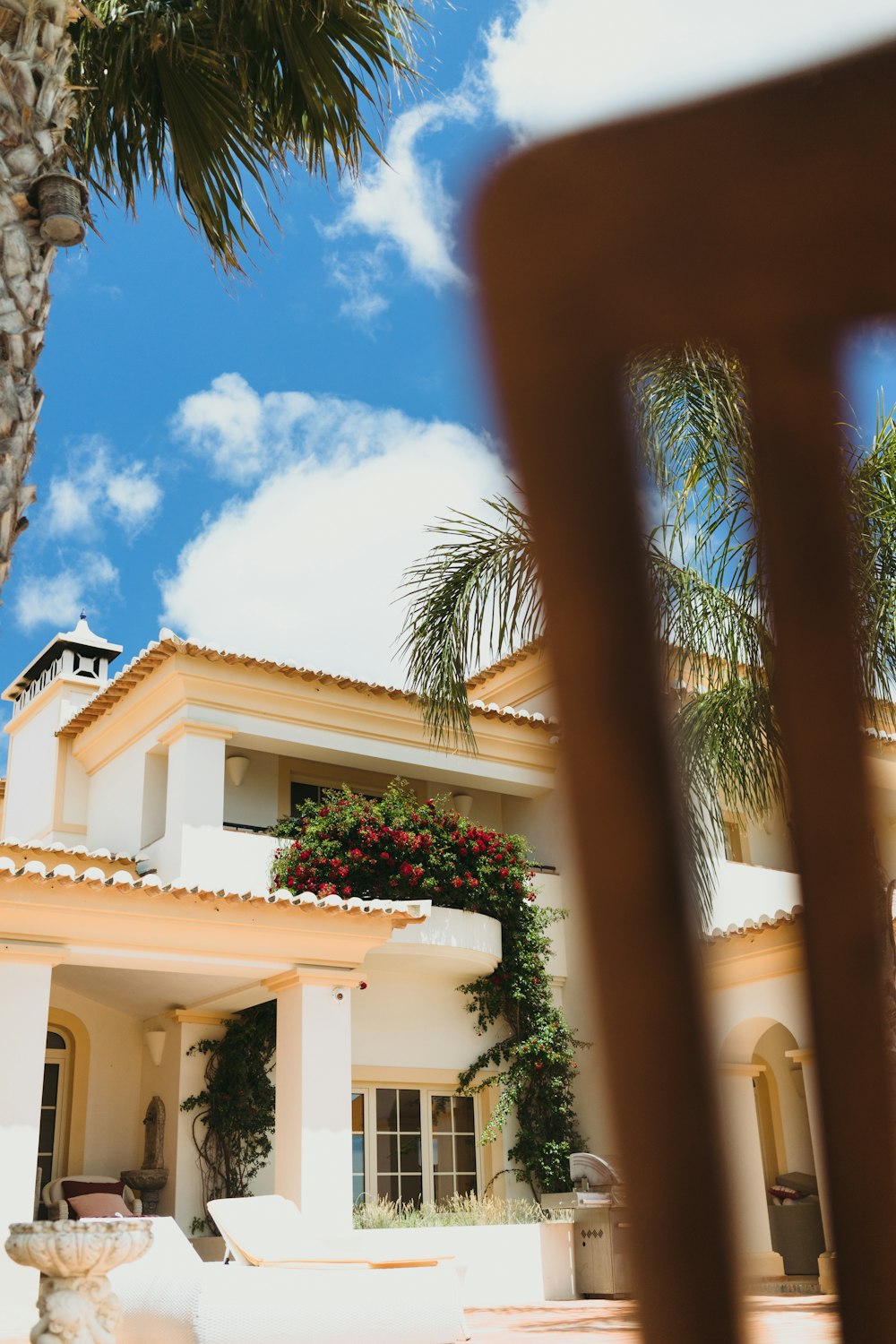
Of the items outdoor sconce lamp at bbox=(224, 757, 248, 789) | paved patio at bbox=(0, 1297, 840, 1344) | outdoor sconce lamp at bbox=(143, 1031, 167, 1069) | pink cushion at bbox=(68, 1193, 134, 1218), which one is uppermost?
outdoor sconce lamp at bbox=(224, 757, 248, 789)

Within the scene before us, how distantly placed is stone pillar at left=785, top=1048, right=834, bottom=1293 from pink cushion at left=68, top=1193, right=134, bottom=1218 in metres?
13.0

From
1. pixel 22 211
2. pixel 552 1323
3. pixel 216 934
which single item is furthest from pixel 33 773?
pixel 22 211

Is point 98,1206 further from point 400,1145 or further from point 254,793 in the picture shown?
point 254,793

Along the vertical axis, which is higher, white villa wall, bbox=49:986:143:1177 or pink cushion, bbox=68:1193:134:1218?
white villa wall, bbox=49:986:143:1177

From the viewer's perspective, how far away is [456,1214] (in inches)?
536

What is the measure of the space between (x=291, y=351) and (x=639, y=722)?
381 ft

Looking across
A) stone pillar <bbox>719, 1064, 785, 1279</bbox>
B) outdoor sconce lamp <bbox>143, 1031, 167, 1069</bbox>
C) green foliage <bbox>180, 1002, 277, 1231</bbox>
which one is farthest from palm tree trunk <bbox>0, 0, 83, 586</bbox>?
outdoor sconce lamp <bbox>143, 1031, 167, 1069</bbox>

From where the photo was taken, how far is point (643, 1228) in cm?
50

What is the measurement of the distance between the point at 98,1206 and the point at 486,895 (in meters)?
5.97

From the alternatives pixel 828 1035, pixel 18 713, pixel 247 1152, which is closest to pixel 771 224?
pixel 828 1035

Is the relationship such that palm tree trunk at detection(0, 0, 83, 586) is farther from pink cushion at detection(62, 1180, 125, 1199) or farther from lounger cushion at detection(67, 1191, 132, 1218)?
pink cushion at detection(62, 1180, 125, 1199)

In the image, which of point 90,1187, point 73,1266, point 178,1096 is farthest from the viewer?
point 178,1096

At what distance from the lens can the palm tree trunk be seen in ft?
18.3

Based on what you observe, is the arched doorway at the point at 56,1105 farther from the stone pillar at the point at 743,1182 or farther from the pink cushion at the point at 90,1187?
the stone pillar at the point at 743,1182
